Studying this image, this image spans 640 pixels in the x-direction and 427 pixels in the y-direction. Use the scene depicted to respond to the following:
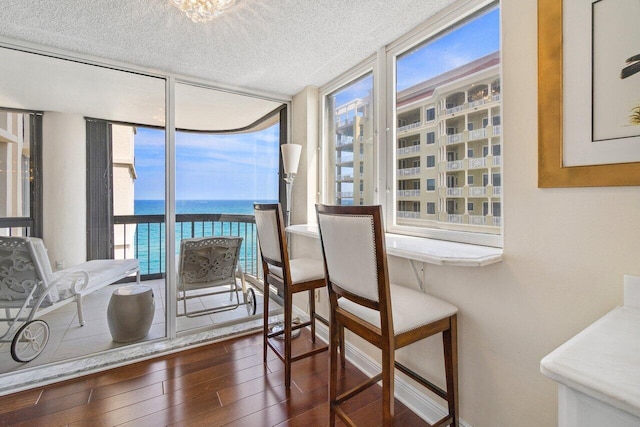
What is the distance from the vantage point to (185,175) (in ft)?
8.51

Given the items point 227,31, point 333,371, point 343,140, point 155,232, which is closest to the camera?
point 333,371

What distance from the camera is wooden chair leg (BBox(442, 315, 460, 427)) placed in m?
1.38

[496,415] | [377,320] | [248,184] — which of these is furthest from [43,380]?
[496,415]

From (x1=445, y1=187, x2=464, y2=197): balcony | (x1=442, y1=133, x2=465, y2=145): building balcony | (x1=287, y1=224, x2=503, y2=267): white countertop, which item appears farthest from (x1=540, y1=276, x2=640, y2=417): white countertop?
(x1=442, y1=133, x2=465, y2=145): building balcony

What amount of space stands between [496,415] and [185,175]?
8.69 ft

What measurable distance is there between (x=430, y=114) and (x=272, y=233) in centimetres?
124

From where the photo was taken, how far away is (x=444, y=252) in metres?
1.35

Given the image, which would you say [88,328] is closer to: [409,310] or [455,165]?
[409,310]

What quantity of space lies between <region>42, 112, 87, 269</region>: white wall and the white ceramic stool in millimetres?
409

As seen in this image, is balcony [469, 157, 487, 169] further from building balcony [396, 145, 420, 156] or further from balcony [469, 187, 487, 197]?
building balcony [396, 145, 420, 156]

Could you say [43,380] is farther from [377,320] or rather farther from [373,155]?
[373,155]

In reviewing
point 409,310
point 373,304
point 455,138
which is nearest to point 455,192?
point 455,138

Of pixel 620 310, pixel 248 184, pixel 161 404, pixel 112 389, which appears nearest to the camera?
pixel 620 310

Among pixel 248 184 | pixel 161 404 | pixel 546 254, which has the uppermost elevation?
pixel 248 184
